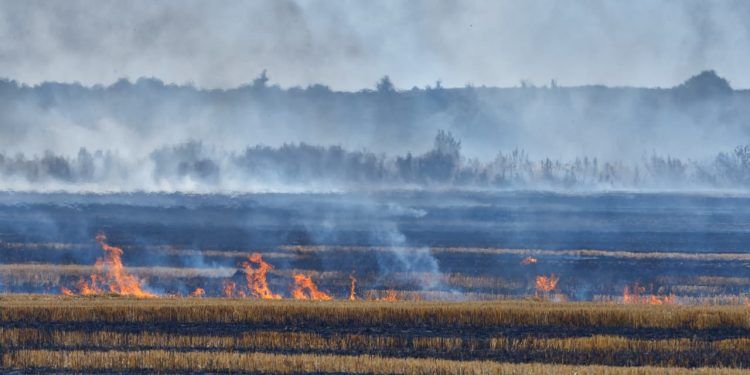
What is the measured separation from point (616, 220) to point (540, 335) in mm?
89545

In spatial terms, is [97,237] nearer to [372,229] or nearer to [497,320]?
[372,229]

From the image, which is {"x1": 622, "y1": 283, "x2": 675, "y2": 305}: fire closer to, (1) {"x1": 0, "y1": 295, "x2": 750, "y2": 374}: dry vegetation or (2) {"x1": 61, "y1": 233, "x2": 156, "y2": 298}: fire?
(1) {"x1": 0, "y1": 295, "x2": 750, "y2": 374}: dry vegetation

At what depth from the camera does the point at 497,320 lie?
33188 millimetres

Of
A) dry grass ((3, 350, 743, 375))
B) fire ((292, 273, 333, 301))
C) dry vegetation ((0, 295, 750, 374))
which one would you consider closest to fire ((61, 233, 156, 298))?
fire ((292, 273, 333, 301))

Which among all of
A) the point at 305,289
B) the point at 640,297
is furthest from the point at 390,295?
the point at 640,297

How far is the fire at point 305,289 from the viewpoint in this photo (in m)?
50.4

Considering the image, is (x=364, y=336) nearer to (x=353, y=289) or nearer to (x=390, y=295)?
(x=390, y=295)

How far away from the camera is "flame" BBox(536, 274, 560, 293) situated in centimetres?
5366

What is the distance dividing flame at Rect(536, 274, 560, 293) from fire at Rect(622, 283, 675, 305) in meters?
3.21

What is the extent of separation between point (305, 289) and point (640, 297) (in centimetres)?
1430

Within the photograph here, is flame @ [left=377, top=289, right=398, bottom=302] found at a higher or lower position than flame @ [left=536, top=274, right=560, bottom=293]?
higher

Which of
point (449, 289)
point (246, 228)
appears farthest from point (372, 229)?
point (449, 289)

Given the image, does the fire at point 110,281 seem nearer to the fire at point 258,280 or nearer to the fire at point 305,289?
the fire at point 258,280

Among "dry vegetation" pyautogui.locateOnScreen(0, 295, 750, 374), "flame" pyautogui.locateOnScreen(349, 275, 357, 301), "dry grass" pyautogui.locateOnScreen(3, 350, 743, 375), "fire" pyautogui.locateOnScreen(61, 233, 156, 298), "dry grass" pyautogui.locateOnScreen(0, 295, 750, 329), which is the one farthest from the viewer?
"fire" pyautogui.locateOnScreen(61, 233, 156, 298)
